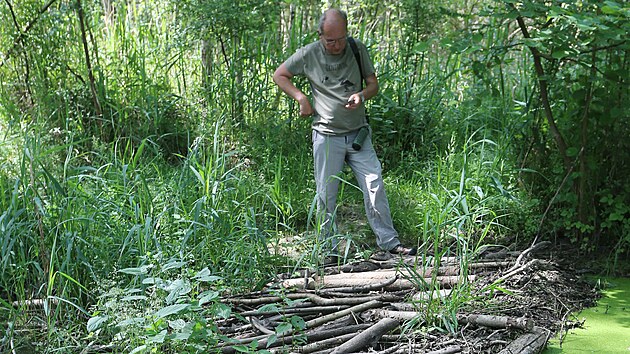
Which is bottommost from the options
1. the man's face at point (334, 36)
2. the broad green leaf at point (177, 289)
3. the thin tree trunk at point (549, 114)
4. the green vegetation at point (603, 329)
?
the green vegetation at point (603, 329)

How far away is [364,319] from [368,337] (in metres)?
0.32

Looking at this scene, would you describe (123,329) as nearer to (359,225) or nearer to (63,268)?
(63,268)

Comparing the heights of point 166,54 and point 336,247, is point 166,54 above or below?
above

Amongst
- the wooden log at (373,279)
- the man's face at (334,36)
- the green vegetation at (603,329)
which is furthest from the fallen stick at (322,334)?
the man's face at (334,36)

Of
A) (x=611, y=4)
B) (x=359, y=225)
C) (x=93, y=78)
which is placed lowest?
(x=359, y=225)

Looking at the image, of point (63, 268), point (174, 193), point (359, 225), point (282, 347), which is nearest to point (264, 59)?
point (359, 225)

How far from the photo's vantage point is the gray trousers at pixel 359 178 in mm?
5199

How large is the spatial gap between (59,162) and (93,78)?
3.97 feet

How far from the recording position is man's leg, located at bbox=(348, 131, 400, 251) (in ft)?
17.0

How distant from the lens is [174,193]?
485 cm

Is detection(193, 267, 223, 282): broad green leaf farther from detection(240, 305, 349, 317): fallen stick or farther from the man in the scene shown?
the man

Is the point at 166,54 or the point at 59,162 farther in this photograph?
the point at 166,54

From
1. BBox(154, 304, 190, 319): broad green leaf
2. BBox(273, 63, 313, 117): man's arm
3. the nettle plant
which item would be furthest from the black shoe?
BBox(154, 304, 190, 319): broad green leaf

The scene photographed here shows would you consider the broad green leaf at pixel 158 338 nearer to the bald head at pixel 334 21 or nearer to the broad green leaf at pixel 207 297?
the broad green leaf at pixel 207 297
